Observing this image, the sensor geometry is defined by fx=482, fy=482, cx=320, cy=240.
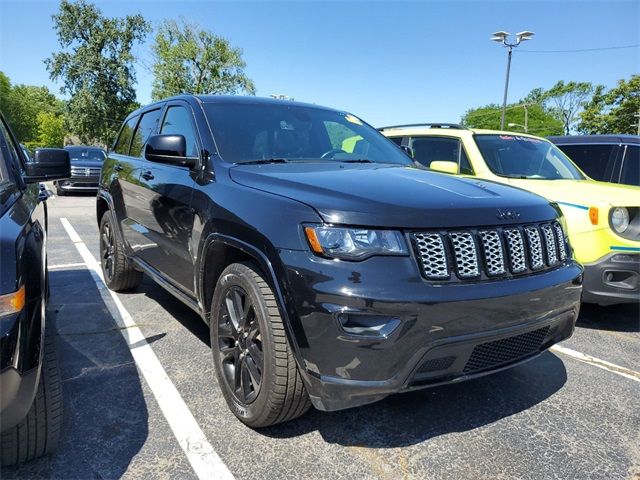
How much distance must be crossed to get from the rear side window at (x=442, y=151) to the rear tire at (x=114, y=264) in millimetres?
3426

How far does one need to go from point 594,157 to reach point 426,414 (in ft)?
17.0

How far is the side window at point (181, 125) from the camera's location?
3.20 m

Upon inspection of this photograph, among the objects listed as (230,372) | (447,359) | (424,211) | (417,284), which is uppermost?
(424,211)

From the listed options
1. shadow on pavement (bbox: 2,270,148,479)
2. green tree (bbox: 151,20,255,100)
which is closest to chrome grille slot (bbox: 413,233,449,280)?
shadow on pavement (bbox: 2,270,148,479)

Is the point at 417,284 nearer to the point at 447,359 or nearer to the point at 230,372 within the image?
the point at 447,359

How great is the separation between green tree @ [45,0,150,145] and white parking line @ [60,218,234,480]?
3974cm

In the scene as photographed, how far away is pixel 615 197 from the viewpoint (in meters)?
4.14

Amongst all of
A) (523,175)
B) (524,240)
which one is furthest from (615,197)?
(524,240)

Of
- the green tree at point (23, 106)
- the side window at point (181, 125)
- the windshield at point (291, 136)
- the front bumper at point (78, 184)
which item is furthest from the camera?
the green tree at point (23, 106)

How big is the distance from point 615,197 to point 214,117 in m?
3.40

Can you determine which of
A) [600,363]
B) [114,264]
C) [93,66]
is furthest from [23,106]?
[600,363]

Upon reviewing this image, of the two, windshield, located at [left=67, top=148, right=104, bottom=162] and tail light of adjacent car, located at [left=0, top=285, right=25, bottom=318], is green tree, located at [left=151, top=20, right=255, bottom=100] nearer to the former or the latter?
windshield, located at [left=67, top=148, right=104, bottom=162]

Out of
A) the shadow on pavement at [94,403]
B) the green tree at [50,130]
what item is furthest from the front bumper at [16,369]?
the green tree at [50,130]

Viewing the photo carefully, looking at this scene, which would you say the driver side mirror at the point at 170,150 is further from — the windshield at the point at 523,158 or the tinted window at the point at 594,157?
the tinted window at the point at 594,157
